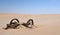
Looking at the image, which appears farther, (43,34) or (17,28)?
(17,28)

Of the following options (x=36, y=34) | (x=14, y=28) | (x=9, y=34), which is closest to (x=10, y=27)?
(x=14, y=28)

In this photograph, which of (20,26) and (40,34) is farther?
(20,26)

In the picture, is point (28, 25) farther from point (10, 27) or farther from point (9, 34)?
point (9, 34)

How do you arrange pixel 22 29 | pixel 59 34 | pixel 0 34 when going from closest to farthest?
pixel 59 34, pixel 0 34, pixel 22 29

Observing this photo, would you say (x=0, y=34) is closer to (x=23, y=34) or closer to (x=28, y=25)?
(x=23, y=34)

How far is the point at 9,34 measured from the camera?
446 inches

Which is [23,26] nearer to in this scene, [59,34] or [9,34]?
[9,34]

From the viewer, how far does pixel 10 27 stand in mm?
13609

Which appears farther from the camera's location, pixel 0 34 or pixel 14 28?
pixel 14 28

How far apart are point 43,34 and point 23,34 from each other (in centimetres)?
122

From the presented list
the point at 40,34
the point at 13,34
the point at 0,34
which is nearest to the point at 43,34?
the point at 40,34

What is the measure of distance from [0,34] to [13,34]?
99cm

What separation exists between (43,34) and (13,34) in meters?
1.82

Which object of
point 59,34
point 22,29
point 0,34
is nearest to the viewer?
point 59,34
